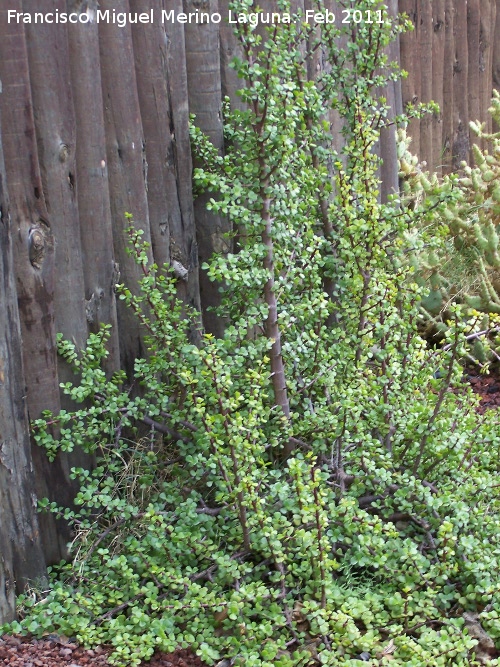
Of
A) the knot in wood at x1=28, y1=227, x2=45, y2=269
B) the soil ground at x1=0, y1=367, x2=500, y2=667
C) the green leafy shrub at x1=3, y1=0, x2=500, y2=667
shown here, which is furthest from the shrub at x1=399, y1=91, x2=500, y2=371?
the soil ground at x1=0, y1=367, x2=500, y2=667

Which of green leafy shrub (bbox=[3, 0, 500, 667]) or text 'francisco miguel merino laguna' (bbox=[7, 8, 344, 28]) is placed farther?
text 'francisco miguel merino laguna' (bbox=[7, 8, 344, 28])

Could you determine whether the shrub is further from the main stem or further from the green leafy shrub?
the main stem

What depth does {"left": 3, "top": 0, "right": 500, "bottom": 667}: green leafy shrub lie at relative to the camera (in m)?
2.54

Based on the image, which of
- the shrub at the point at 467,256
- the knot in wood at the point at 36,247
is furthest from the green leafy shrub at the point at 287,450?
the shrub at the point at 467,256

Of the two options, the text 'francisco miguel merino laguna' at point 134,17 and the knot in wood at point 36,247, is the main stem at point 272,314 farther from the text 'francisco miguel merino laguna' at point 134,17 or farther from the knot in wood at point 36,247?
the knot in wood at point 36,247

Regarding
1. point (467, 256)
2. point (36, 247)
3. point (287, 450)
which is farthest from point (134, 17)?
point (467, 256)

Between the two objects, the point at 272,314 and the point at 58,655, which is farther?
the point at 272,314

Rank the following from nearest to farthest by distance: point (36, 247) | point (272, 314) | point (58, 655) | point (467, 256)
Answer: point (58, 655) < point (36, 247) < point (272, 314) < point (467, 256)

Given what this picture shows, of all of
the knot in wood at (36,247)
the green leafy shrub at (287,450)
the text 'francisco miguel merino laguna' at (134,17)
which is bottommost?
the green leafy shrub at (287,450)

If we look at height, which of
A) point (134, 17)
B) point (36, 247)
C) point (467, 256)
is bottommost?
point (467, 256)

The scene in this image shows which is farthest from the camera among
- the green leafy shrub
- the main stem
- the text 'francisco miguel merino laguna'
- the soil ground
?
the main stem

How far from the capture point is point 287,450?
315cm

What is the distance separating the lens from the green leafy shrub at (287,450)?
2.54 metres

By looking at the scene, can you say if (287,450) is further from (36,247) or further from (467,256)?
(467,256)
